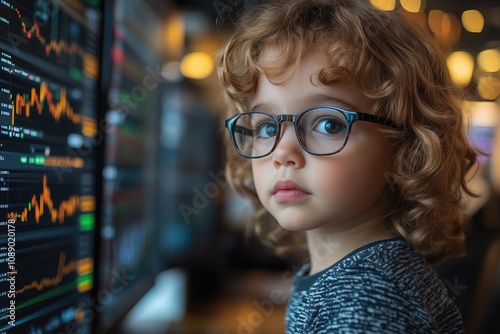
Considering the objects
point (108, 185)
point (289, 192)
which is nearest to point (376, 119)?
point (289, 192)

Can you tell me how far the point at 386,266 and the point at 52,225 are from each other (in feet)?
1.48

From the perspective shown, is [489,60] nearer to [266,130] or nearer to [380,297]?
[266,130]

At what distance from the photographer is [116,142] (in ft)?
3.58

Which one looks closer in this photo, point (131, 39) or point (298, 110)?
point (298, 110)

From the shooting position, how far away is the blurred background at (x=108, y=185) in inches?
25.9

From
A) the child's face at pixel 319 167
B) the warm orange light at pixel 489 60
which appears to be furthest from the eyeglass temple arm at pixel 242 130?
the warm orange light at pixel 489 60

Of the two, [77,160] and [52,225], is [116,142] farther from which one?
[52,225]

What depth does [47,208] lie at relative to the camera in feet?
2.43

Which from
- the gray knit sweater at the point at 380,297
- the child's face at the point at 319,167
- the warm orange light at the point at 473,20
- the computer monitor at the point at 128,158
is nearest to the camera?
the gray knit sweater at the point at 380,297

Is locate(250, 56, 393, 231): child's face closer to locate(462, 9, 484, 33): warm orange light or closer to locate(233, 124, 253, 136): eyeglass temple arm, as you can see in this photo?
locate(233, 124, 253, 136): eyeglass temple arm

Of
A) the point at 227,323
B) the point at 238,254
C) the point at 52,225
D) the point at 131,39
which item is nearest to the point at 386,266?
the point at 52,225

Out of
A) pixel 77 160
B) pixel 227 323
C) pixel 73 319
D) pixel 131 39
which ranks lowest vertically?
pixel 227 323

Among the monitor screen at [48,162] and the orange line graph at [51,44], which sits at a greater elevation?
the orange line graph at [51,44]

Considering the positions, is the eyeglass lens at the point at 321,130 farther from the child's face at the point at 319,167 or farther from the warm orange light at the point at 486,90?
the warm orange light at the point at 486,90
